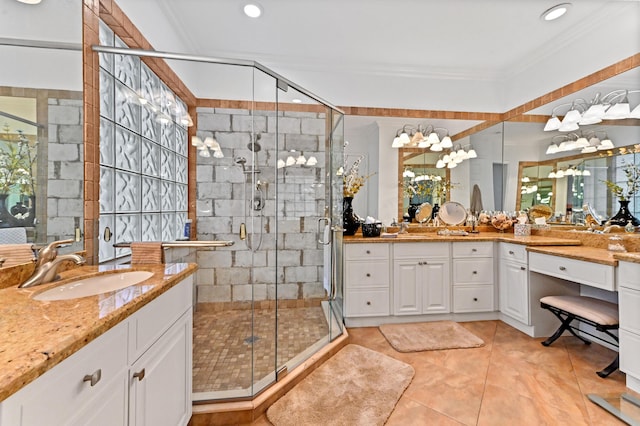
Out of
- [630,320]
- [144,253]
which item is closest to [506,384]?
[630,320]

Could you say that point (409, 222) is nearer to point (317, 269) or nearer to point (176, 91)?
point (317, 269)

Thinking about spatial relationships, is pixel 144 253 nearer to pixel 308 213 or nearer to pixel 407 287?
pixel 308 213

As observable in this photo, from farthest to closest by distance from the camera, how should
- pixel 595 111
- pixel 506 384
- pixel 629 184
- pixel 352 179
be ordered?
pixel 352 179 → pixel 595 111 → pixel 629 184 → pixel 506 384

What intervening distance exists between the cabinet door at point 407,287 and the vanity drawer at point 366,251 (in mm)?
168

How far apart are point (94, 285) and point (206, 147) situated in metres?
1.67

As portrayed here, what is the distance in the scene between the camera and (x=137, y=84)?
1976 mm

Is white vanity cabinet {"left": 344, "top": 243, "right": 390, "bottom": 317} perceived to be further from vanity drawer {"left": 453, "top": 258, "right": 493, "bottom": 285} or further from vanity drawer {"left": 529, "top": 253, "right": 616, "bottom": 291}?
vanity drawer {"left": 529, "top": 253, "right": 616, "bottom": 291}

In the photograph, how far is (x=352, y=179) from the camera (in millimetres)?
3064

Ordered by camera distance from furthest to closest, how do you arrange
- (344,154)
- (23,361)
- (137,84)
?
(344,154), (137,84), (23,361)

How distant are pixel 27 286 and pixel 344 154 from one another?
8.56 feet

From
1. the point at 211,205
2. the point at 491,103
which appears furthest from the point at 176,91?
the point at 491,103

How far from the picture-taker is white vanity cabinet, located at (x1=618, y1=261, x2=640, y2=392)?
5.55ft

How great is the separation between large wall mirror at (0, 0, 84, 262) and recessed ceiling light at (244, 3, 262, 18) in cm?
120

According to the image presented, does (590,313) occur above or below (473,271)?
below
